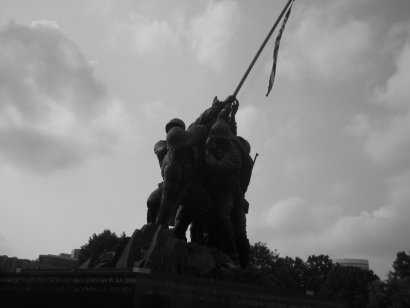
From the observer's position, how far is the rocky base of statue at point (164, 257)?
10790mm

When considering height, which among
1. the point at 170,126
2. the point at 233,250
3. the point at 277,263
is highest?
the point at 277,263

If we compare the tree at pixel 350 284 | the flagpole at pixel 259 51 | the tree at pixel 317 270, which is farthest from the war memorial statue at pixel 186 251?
the tree at pixel 317 270

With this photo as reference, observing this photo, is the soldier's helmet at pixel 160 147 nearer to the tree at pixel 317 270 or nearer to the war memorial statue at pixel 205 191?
the war memorial statue at pixel 205 191

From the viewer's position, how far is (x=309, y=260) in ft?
214

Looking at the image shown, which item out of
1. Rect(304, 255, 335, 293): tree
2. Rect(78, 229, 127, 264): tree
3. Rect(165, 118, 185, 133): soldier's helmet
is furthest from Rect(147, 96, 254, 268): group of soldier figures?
Rect(304, 255, 335, 293): tree

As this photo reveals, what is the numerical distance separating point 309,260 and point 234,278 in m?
56.3

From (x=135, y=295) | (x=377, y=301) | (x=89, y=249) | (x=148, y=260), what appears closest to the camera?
(x=135, y=295)

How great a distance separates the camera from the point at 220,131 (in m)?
13.6

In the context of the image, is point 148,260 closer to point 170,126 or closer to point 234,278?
point 234,278

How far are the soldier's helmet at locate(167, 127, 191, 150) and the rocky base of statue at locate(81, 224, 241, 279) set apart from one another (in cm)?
221

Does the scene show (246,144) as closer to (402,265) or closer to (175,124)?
(175,124)

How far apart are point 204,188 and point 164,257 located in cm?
301

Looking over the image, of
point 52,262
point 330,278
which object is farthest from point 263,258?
point 52,262

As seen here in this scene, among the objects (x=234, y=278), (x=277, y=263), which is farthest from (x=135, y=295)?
(x=277, y=263)
